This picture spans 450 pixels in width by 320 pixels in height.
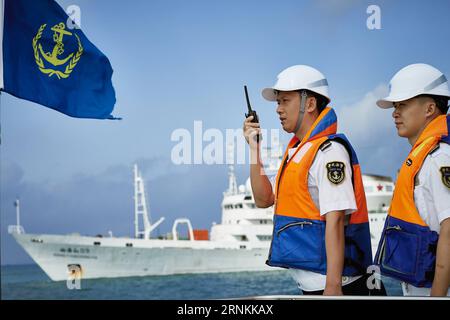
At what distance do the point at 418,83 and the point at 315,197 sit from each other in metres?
0.68

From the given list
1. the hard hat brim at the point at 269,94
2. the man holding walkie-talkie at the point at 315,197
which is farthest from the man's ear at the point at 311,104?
the hard hat brim at the point at 269,94

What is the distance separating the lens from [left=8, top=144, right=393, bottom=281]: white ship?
37594mm

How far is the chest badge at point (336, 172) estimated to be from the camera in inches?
102

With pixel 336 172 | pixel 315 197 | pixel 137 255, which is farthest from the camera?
pixel 137 255

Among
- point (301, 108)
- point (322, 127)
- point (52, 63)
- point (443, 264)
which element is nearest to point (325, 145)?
point (322, 127)

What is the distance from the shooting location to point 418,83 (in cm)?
281

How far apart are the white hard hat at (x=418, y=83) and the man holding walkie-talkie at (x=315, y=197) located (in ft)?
1.02

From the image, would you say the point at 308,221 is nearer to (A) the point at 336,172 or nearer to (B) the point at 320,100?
(A) the point at 336,172

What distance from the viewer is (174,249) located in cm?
3800

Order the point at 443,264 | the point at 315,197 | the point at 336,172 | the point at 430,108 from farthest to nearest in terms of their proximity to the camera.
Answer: the point at 430,108 → the point at 315,197 → the point at 336,172 → the point at 443,264

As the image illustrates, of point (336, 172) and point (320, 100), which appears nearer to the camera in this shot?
point (336, 172)

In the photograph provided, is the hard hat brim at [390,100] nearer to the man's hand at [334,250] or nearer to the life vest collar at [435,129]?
the life vest collar at [435,129]

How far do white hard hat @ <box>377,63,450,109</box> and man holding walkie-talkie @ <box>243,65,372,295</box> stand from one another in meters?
0.31

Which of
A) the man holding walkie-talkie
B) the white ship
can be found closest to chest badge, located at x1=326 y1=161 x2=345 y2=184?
the man holding walkie-talkie
